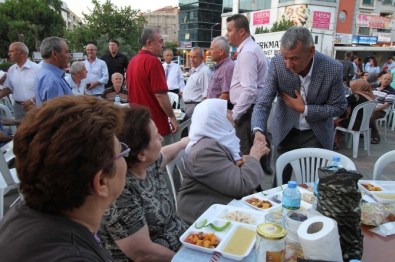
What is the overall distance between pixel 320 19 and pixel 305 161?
37.9m

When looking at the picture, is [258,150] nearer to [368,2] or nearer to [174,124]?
[174,124]

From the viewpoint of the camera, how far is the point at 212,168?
1.96m

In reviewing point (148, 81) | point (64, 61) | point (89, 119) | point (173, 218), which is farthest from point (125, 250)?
point (64, 61)

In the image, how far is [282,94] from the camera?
2.91 meters

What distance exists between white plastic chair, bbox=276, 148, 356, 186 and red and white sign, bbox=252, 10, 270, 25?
43.3 m

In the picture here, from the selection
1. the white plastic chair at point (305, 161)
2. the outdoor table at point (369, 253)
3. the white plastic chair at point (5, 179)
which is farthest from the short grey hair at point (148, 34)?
the outdoor table at point (369, 253)

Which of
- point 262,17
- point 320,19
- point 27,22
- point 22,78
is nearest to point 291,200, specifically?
point 22,78

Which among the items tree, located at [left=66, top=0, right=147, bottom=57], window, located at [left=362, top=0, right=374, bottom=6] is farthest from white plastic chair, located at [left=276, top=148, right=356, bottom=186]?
window, located at [left=362, top=0, right=374, bottom=6]

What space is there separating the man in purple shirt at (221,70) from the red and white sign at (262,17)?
135ft

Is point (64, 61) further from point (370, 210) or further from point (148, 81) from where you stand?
point (370, 210)

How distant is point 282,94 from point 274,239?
196 centimetres

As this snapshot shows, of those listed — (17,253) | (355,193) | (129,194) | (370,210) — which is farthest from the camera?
(370,210)

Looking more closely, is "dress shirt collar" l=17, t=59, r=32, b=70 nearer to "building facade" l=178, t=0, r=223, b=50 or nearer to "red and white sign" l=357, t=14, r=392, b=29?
"red and white sign" l=357, t=14, r=392, b=29

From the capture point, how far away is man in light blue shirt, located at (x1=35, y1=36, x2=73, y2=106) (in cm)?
333
